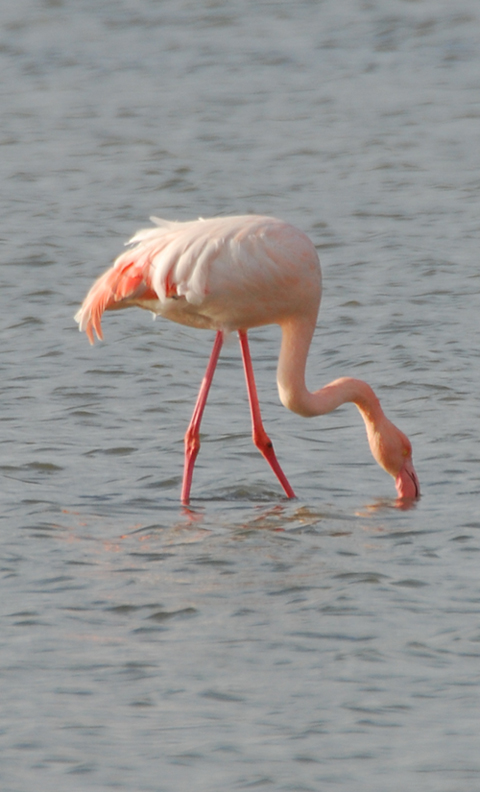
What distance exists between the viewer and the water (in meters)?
4.80

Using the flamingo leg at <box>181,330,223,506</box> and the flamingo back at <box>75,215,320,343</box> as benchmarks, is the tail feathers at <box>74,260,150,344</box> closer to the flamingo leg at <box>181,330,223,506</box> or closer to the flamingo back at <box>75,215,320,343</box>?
the flamingo back at <box>75,215,320,343</box>

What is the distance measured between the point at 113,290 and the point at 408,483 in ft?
6.52

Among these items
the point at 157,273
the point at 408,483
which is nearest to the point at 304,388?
the point at 408,483

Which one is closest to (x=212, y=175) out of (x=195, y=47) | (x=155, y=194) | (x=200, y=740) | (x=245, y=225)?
(x=155, y=194)

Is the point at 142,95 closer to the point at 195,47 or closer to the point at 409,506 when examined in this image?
the point at 195,47

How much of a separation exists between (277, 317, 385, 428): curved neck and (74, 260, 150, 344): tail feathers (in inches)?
34.3

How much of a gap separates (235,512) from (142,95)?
1228 cm

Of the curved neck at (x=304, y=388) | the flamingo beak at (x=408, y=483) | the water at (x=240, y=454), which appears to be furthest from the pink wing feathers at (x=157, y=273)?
the flamingo beak at (x=408, y=483)

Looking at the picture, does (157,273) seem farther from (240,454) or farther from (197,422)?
(240,454)

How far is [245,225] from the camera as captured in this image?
7613 mm

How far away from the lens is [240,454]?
28.9 feet

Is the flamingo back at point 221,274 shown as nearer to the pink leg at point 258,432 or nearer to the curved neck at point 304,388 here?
the curved neck at point 304,388

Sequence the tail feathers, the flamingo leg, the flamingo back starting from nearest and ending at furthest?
1. the flamingo back
2. the tail feathers
3. the flamingo leg

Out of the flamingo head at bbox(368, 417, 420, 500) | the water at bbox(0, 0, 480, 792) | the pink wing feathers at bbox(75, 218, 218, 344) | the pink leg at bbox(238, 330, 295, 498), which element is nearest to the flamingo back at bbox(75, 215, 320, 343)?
the pink wing feathers at bbox(75, 218, 218, 344)
